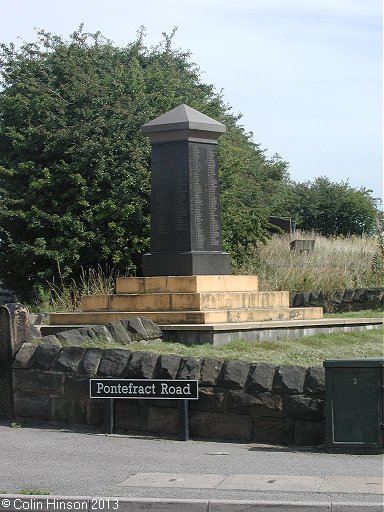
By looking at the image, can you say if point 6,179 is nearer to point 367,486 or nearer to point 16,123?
Answer: point 16,123

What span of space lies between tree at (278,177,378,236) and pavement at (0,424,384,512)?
4919 centimetres

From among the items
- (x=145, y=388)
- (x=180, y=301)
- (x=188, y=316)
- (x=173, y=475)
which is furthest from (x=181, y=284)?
(x=173, y=475)

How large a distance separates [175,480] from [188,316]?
5.91 m

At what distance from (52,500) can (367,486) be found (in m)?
2.73

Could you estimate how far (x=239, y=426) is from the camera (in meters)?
12.1

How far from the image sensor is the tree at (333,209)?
2413 inches

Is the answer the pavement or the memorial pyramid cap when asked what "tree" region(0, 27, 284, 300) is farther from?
the pavement

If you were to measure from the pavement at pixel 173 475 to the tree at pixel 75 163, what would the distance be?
534 inches

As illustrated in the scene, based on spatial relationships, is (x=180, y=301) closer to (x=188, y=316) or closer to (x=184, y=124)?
(x=188, y=316)

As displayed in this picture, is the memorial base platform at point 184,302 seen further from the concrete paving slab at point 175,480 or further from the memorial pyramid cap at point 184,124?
the concrete paving slab at point 175,480

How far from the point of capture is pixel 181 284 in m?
16.5

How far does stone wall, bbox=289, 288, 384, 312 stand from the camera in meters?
24.0

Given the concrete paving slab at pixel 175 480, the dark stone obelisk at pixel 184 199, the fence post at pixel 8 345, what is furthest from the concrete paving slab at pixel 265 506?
→ the dark stone obelisk at pixel 184 199

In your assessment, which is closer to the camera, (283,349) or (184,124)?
(283,349)
